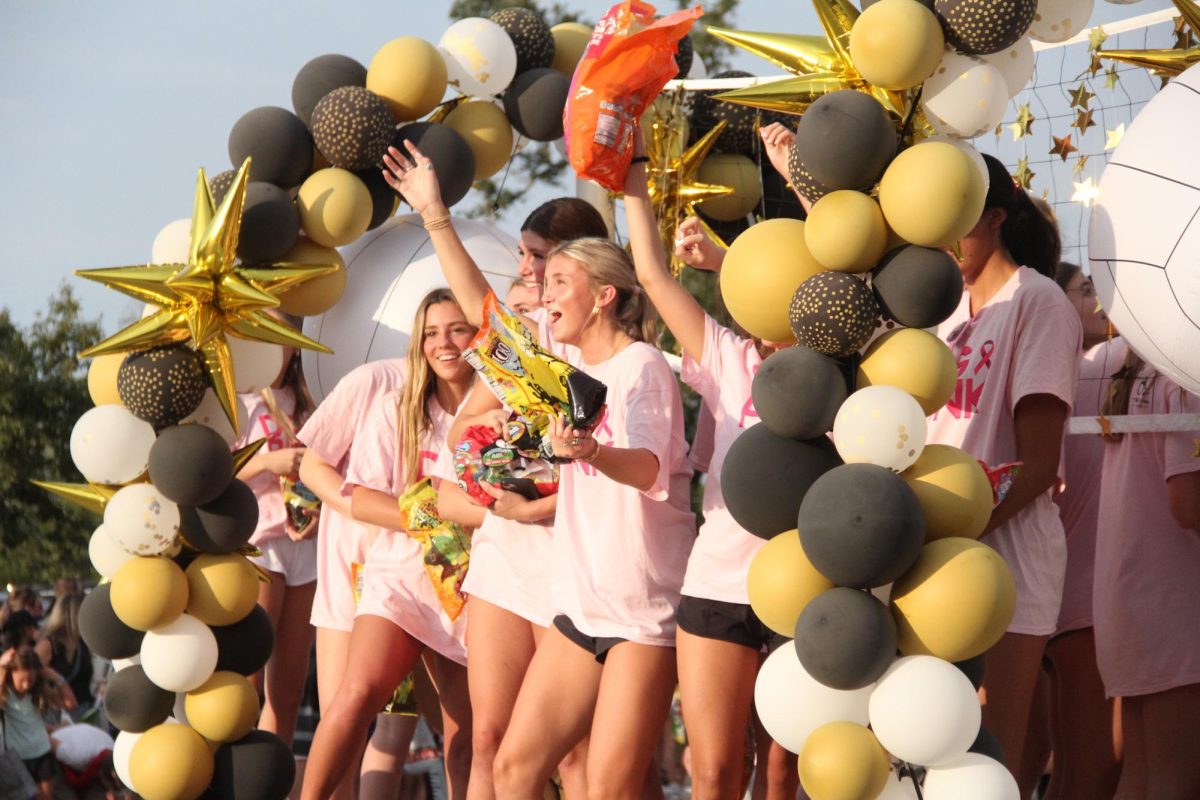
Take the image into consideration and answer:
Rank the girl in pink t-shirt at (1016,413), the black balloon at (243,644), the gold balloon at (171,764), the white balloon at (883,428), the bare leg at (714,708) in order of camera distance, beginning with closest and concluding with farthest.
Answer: the white balloon at (883,428)
the girl in pink t-shirt at (1016,413)
the bare leg at (714,708)
the gold balloon at (171,764)
the black balloon at (243,644)

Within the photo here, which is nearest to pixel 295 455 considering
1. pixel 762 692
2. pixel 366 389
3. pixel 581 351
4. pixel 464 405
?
pixel 366 389

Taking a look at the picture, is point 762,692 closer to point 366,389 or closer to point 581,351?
point 581,351

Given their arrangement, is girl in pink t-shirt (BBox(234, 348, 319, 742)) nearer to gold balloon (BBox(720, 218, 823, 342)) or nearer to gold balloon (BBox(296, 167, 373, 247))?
Result: gold balloon (BBox(296, 167, 373, 247))

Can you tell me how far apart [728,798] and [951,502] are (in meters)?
1.22

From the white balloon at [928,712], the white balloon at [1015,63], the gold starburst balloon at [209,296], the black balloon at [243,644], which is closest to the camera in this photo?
the white balloon at [928,712]

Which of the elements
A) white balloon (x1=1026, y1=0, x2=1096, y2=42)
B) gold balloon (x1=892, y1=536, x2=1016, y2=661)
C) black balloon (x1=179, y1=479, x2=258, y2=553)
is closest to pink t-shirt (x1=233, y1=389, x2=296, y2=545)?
black balloon (x1=179, y1=479, x2=258, y2=553)

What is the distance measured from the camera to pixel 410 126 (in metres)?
5.56

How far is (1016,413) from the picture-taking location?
4.24 meters

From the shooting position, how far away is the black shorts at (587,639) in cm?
Answer: 447

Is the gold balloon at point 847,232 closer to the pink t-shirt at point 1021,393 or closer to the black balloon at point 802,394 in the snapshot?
the black balloon at point 802,394

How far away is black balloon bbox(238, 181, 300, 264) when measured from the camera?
5.07 meters

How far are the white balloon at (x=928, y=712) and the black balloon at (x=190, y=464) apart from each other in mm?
2335

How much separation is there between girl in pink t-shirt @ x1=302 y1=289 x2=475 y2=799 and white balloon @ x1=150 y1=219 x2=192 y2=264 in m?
0.83

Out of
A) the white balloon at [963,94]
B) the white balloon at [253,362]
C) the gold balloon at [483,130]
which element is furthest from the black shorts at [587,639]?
the gold balloon at [483,130]
